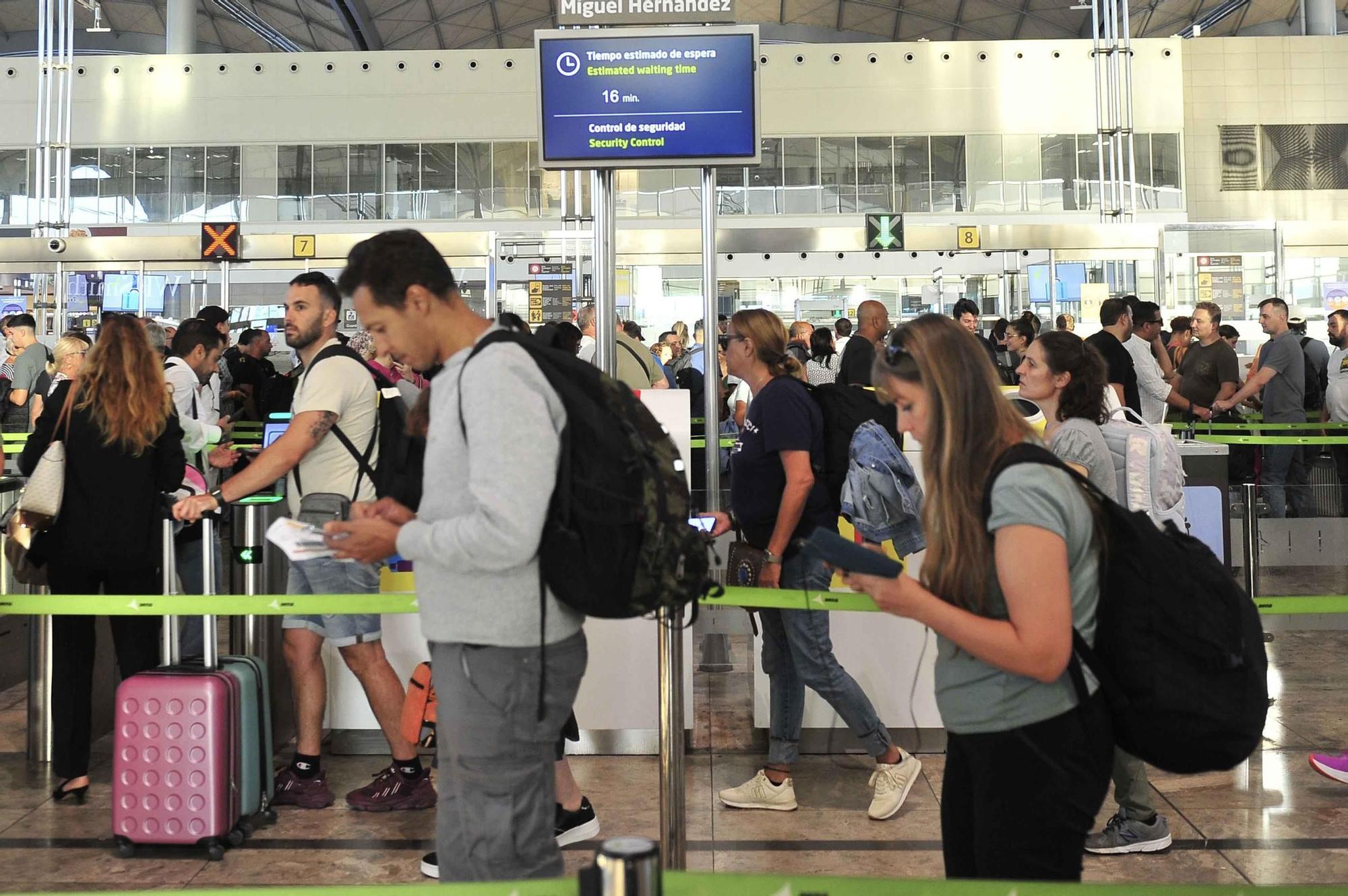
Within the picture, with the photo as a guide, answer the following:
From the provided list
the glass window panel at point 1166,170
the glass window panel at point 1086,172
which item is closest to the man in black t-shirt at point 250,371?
the glass window panel at point 1086,172

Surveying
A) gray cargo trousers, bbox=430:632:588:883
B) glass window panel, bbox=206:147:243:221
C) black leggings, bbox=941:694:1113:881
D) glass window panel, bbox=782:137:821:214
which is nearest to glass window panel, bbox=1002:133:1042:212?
glass window panel, bbox=782:137:821:214

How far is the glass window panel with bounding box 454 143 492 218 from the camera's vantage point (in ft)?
98.6

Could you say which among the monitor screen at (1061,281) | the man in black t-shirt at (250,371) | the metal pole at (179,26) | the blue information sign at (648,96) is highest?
the metal pole at (179,26)

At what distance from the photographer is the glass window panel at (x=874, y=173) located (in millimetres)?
30047

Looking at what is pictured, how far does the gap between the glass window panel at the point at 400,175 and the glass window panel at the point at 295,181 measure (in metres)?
1.69

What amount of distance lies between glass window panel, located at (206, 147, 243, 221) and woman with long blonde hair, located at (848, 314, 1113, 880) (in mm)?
29954

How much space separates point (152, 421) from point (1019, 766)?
3.54 meters

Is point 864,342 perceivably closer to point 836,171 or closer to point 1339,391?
point 1339,391

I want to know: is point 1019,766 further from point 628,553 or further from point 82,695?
point 82,695

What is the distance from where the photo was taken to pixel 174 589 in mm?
4488

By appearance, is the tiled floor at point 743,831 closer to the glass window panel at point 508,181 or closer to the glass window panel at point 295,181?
the glass window panel at point 508,181

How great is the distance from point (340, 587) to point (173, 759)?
0.74 metres

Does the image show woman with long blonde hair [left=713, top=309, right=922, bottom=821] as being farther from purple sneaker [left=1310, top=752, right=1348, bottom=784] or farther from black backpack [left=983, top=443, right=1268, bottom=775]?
black backpack [left=983, top=443, right=1268, bottom=775]

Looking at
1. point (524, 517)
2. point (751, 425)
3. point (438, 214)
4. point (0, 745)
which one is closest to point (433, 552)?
point (524, 517)
